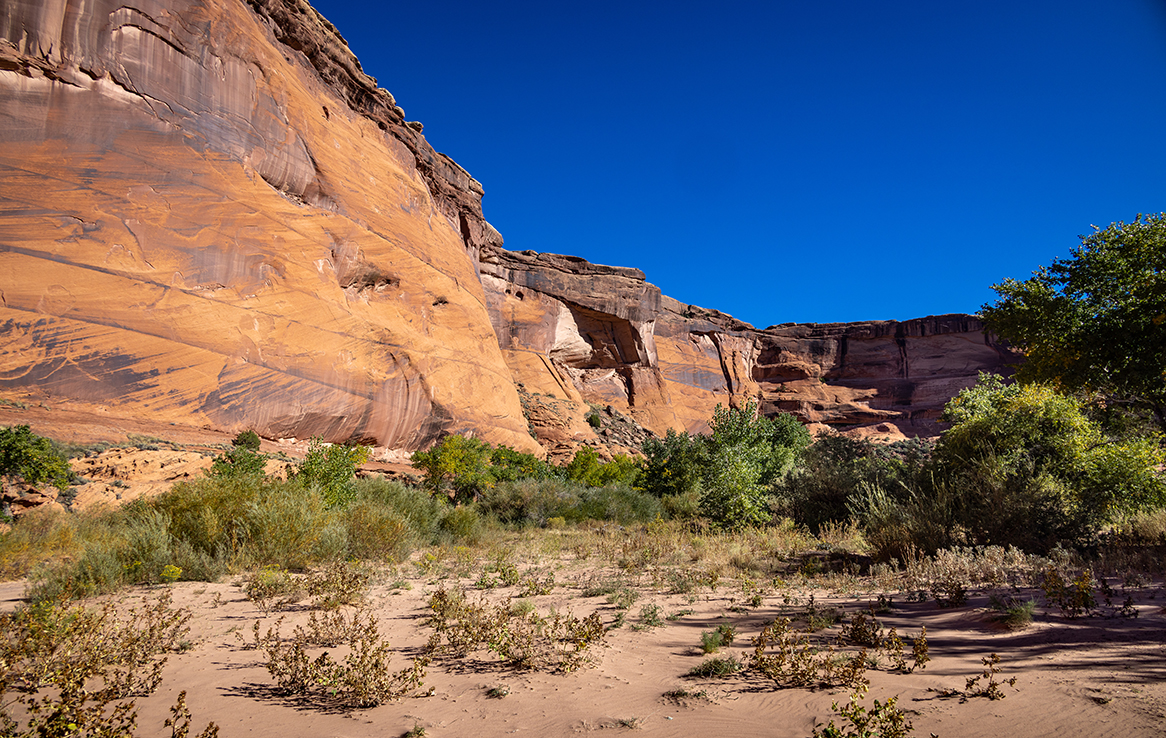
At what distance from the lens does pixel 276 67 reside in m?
24.7

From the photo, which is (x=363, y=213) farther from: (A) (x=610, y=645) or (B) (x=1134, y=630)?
(B) (x=1134, y=630)

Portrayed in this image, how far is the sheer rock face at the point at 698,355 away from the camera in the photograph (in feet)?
149

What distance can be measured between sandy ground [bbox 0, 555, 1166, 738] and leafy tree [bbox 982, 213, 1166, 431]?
7.01 metres

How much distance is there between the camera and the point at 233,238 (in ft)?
68.2

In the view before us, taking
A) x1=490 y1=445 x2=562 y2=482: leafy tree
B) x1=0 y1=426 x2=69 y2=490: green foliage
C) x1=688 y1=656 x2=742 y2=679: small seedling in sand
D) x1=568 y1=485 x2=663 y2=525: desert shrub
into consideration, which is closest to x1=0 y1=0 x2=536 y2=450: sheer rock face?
x1=490 y1=445 x2=562 y2=482: leafy tree

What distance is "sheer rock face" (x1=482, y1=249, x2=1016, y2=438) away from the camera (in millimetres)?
45281

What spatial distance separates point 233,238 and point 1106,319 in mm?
26283

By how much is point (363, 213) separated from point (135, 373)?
13.0 metres

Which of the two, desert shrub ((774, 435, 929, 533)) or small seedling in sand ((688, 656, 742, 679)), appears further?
desert shrub ((774, 435, 929, 533))

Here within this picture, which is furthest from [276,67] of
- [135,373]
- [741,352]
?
[741,352]

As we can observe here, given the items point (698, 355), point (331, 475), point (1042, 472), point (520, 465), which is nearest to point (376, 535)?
point (331, 475)

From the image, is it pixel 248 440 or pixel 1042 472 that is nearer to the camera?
pixel 1042 472

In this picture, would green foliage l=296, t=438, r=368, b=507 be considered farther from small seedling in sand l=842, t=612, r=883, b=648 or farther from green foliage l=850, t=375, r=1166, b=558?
green foliage l=850, t=375, r=1166, b=558

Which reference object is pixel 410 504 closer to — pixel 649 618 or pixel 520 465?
pixel 649 618
